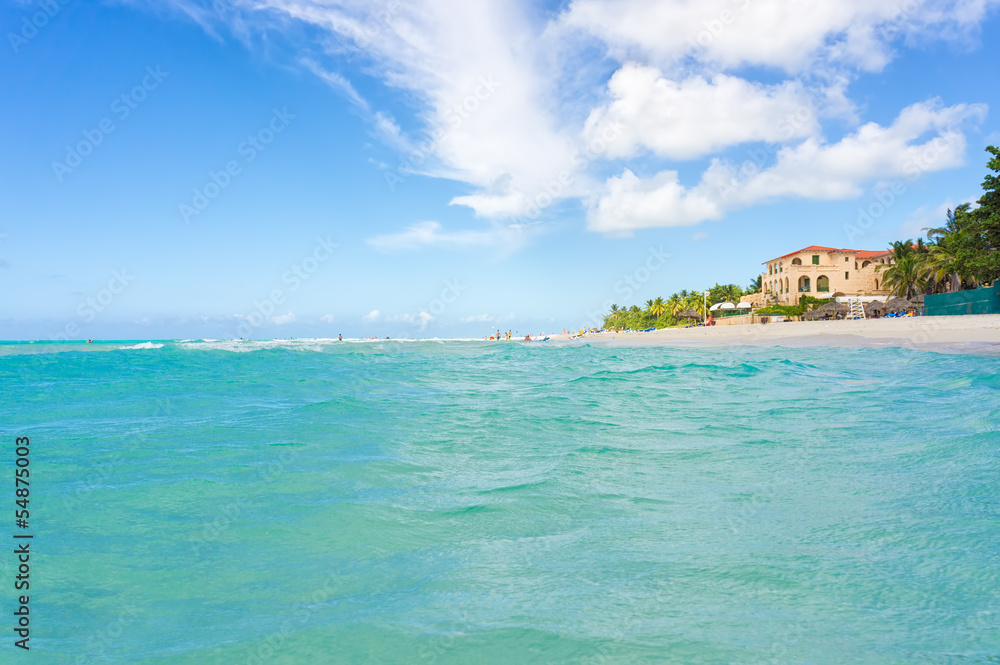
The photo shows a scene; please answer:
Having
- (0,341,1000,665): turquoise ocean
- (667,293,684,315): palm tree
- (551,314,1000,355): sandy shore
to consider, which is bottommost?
(0,341,1000,665): turquoise ocean

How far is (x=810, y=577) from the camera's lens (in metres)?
3.64

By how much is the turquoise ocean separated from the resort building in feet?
211

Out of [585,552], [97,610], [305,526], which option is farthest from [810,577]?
[97,610]

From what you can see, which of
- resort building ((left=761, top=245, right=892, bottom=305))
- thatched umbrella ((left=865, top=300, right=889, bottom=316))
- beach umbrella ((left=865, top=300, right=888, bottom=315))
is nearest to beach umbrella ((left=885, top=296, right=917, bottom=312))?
beach umbrella ((left=865, top=300, right=888, bottom=315))

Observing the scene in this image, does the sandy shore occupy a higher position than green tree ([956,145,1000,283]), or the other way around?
green tree ([956,145,1000,283])

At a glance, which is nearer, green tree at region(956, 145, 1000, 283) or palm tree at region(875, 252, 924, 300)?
green tree at region(956, 145, 1000, 283)

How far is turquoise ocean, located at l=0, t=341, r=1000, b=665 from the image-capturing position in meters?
3.09

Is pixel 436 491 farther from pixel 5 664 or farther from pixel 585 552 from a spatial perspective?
pixel 5 664

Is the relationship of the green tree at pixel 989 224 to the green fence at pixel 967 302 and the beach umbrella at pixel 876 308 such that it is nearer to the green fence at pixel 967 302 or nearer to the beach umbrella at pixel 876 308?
the green fence at pixel 967 302

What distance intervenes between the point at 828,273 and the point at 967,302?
40490 mm

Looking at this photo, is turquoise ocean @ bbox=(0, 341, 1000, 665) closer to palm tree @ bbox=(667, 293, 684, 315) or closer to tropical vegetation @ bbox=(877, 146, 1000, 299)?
tropical vegetation @ bbox=(877, 146, 1000, 299)

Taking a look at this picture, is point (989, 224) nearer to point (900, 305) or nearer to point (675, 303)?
point (900, 305)

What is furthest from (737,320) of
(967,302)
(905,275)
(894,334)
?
(894,334)

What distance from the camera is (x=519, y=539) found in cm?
463
